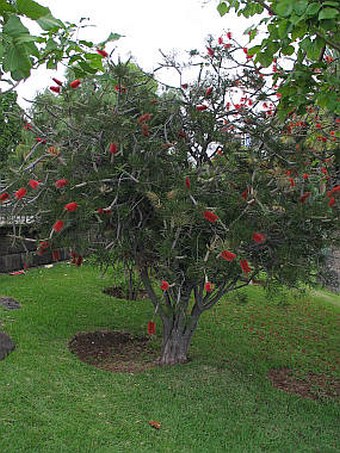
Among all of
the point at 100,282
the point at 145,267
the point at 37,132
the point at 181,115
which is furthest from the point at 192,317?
the point at 100,282

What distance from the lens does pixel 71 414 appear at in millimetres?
3309

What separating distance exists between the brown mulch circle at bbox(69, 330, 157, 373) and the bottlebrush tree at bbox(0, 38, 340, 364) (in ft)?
2.24

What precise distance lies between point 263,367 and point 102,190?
7.83 feet

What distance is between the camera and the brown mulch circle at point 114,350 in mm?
4516

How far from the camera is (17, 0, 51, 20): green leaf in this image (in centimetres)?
115

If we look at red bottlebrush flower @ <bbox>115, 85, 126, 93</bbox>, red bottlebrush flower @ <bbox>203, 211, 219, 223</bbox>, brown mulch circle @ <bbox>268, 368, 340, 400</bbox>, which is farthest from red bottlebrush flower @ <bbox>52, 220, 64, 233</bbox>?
brown mulch circle @ <bbox>268, 368, 340, 400</bbox>

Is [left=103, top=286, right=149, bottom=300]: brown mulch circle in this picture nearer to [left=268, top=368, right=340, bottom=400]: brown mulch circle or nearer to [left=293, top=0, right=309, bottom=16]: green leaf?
[left=268, top=368, right=340, bottom=400]: brown mulch circle

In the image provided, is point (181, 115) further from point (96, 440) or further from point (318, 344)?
point (318, 344)

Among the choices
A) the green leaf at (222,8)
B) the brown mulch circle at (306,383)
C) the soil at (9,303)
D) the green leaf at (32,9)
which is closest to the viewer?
the green leaf at (32,9)

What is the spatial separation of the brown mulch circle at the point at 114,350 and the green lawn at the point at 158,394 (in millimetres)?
152

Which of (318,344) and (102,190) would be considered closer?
(102,190)

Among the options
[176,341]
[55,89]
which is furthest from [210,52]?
[176,341]

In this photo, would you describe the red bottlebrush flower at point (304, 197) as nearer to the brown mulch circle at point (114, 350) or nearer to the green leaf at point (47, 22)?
the brown mulch circle at point (114, 350)

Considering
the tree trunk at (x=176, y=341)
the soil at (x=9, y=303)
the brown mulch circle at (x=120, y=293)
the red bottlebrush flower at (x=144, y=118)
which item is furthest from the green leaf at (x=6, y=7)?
the brown mulch circle at (x=120, y=293)
